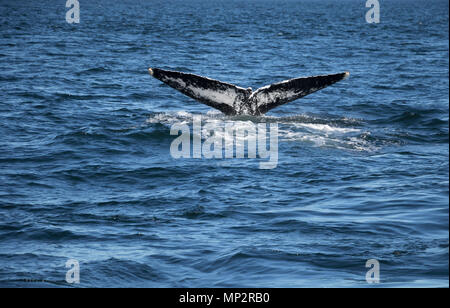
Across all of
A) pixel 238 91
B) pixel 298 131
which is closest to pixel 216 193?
pixel 298 131

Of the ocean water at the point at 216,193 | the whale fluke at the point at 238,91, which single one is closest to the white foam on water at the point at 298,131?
the ocean water at the point at 216,193

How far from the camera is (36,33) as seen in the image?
4403 cm

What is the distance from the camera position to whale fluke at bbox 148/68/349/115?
13.7 m

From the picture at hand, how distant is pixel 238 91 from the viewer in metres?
14.8

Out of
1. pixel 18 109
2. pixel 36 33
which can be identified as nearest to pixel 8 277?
pixel 18 109

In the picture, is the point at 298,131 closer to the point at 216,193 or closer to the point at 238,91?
the point at 238,91

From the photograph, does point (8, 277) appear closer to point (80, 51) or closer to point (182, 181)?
point (182, 181)

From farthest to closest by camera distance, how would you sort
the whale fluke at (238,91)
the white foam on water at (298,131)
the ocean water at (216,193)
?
the whale fluke at (238,91) → the white foam on water at (298,131) → the ocean water at (216,193)

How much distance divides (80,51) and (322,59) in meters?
12.2

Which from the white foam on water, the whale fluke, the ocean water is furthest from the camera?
the whale fluke

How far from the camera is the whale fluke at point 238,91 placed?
13.7 metres

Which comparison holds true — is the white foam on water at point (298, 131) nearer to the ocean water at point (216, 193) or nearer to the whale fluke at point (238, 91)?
the ocean water at point (216, 193)

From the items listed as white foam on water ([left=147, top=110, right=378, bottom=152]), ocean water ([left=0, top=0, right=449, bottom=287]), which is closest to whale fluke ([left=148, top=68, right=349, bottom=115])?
white foam on water ([left=147, top=110, right=378, bottom=152])

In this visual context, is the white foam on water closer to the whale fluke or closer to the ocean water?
the ocean water
